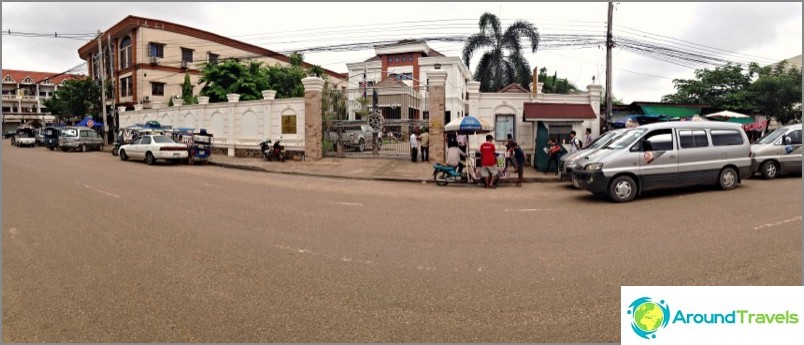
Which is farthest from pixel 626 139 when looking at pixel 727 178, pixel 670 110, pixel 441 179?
pixel 670 110

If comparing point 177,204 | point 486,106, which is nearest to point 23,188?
point 177,204

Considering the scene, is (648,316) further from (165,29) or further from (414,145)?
(165,29)

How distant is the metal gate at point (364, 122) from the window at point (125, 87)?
93.2 feet

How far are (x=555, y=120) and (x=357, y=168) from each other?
7.98 m

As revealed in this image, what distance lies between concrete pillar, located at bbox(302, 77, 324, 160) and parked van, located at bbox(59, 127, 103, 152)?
19.3m

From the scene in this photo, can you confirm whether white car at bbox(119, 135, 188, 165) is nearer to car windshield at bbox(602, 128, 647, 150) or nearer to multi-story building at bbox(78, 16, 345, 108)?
multi-story building at bbox(78, 16, 345, 108)

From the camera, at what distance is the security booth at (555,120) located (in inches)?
671

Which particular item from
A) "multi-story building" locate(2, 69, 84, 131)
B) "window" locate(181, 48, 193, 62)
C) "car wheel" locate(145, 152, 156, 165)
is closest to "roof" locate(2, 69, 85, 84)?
"multi-story building" locate(2, 69, 84, 131)

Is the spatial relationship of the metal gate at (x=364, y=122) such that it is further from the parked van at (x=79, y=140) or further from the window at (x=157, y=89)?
the window at (x=157, y=89)

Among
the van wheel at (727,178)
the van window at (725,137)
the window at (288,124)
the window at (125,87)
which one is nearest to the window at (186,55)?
the window at (125,87)

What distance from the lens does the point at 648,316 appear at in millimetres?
3291

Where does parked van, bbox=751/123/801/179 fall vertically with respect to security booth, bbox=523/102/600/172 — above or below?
below

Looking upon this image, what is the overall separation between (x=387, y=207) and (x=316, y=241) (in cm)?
338

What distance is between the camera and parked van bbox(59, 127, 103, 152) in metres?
30.0
